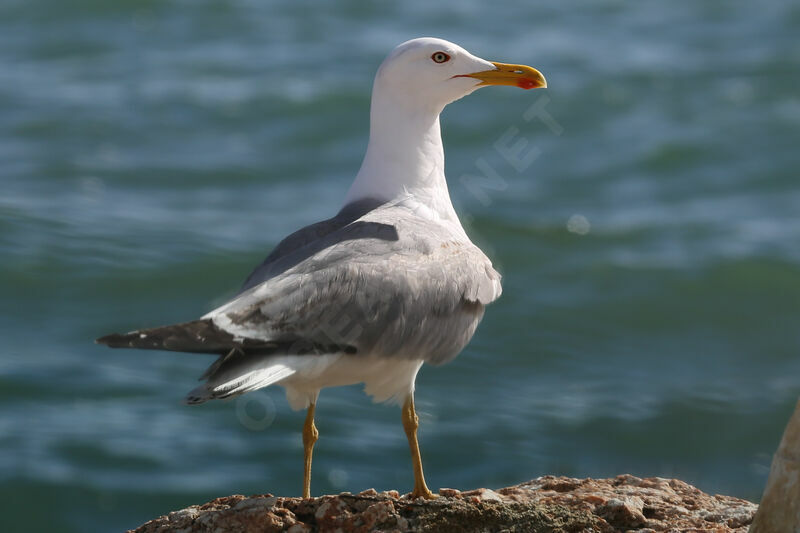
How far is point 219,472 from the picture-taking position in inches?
419

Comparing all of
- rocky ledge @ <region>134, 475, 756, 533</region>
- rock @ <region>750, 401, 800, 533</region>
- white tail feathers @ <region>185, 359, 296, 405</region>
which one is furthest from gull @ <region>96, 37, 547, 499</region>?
rock @ <region>750, 401, 800, 533</region>

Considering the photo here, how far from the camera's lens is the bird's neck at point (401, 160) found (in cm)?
635

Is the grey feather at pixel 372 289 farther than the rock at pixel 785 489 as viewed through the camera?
Yes

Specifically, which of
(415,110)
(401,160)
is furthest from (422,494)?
(415,110)

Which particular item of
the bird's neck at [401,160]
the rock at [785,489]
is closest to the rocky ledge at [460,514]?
the rock at [785,489]

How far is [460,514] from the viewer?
5.00 metres

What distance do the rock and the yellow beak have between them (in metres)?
2.56

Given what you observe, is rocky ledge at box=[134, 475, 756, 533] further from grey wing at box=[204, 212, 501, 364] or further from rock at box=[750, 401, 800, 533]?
grey wing at box=[204, 212, 501, 364]

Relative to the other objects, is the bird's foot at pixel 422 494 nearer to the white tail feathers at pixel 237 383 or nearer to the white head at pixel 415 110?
the white tail feathers at pixel 237 383

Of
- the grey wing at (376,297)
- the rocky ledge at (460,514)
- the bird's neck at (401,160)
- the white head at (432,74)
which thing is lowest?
the rocky ledge at (460,514)

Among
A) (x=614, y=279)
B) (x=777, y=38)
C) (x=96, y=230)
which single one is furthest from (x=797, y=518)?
(x=777, y=38)

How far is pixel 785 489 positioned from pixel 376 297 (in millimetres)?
1791

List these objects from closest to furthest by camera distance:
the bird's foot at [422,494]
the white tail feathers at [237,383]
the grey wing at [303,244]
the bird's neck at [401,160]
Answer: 1. the white tail feathers at [237,383]
2. the grey wing at [303,244]
3. the bird's foot at [422,494]
4. the bird's neck at [401,160]

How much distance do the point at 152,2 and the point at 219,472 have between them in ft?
46.4
